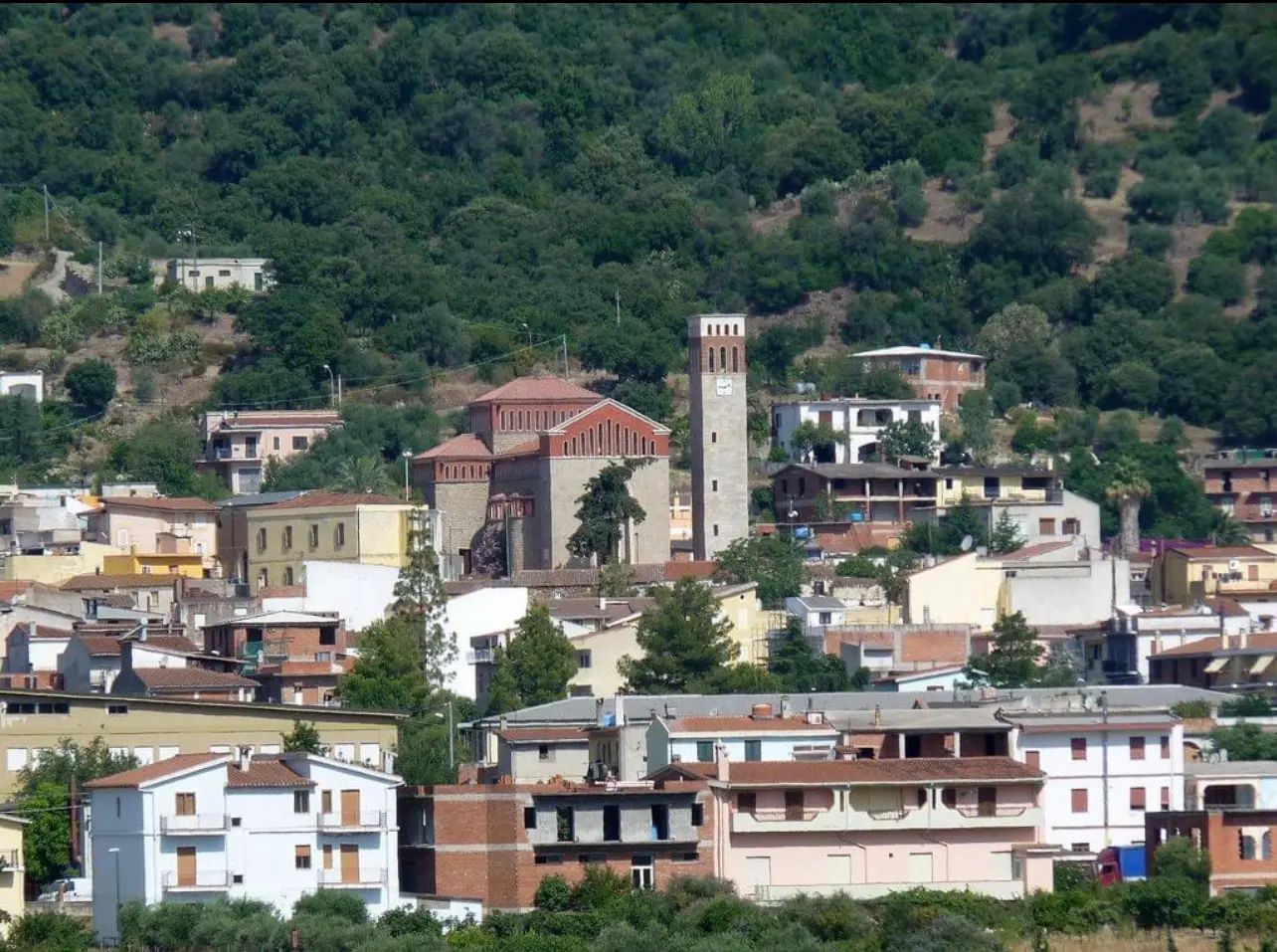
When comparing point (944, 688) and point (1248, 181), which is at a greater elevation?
point (1248, 181)

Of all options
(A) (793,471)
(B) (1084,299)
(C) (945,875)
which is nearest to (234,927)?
(C) (945,875)

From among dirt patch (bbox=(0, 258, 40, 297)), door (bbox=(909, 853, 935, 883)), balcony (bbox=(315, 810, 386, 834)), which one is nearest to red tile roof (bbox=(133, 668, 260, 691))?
balcony (bbox=(315, 810, 386, 834))

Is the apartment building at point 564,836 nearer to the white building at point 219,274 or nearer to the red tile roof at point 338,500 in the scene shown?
the red tile roof at point 338,500

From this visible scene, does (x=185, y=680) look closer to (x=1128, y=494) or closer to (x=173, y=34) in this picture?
(x=1128, y=494)

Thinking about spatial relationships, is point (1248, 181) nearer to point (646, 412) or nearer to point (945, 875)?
point (646, 412)

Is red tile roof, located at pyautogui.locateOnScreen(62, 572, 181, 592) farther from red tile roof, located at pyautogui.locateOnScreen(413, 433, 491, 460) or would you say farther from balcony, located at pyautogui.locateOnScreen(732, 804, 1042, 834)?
balcony, located at pyautogui.locateOnScreen(732, 804, 1042, 834)

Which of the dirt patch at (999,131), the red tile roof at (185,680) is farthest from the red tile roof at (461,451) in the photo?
the dirt patch at (999,131)

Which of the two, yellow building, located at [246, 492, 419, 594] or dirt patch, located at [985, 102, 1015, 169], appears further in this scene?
dirt patch, located at [985, 102, 1015, 169]
